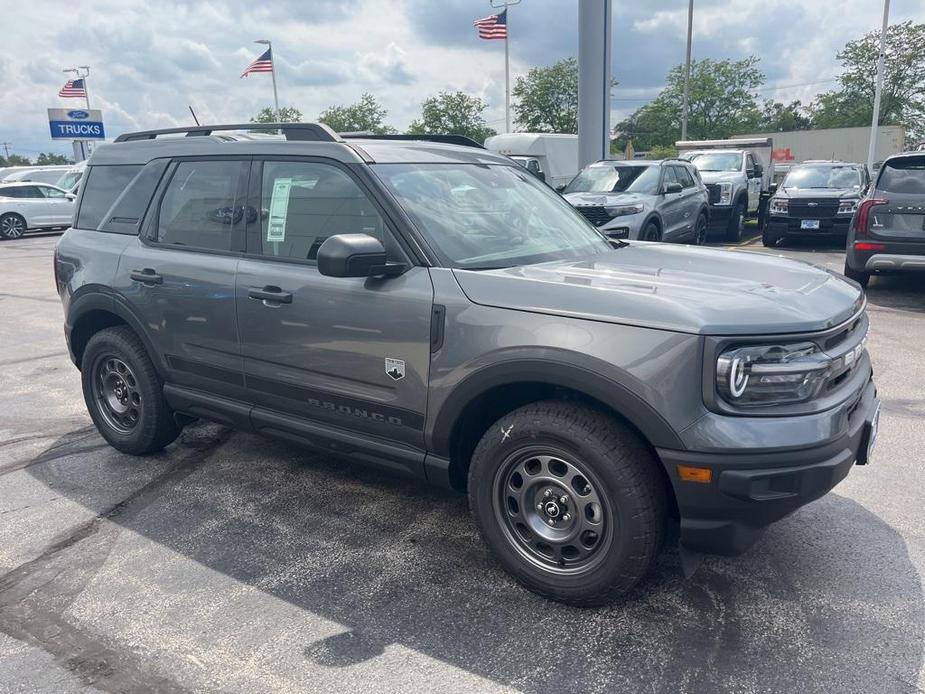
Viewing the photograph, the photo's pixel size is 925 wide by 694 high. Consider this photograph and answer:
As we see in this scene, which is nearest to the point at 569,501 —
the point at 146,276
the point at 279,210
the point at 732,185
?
the point at 279,210

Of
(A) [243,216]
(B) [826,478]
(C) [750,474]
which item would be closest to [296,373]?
(A) [243,216]

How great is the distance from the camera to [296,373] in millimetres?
3535

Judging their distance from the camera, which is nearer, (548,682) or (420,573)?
(548,682)

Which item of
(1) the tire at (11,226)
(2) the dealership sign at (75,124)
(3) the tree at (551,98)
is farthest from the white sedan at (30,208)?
(3) the tree at (551,98)

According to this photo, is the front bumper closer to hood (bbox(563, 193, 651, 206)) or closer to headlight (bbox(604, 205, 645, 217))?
headlight (bbox(604, 205, 645, 217))

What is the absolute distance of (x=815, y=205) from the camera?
1303cm

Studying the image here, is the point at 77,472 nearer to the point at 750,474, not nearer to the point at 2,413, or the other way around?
the point at 2,413

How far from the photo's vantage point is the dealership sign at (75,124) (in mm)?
43500

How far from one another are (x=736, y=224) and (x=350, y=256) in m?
13.7

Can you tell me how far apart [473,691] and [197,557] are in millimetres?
1581

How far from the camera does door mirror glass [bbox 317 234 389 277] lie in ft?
9.62

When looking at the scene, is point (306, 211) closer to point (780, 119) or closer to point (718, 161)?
point (718, 161)

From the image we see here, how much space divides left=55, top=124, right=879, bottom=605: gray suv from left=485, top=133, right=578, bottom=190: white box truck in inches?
782

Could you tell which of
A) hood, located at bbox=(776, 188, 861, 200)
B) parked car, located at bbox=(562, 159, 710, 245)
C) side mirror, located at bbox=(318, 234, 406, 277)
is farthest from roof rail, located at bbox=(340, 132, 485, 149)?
hood, located at bbox=(776, 188, 861, 200)
